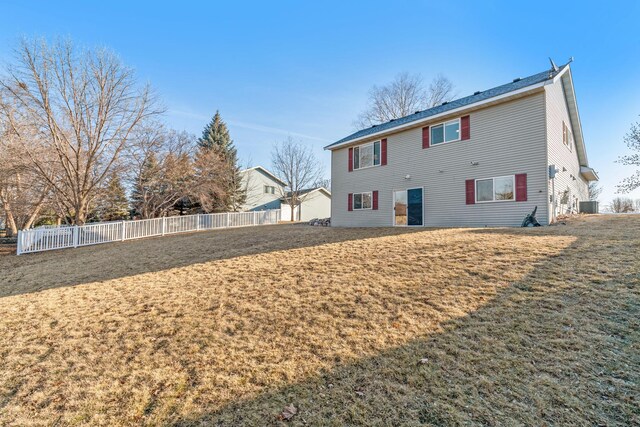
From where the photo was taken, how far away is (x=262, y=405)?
251 cm

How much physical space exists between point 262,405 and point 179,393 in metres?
0.84

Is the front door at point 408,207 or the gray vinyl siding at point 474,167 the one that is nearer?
the gray vinyl siding at point 474,167

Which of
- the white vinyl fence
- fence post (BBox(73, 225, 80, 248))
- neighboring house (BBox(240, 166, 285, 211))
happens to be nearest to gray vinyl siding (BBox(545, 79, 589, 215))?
the white vinyl fence

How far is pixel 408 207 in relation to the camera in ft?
42.7

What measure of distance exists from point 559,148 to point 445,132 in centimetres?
453

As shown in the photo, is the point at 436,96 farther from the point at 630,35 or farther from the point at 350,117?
the point at 630,35

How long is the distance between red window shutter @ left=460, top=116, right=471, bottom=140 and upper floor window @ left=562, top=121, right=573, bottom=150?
4898mm

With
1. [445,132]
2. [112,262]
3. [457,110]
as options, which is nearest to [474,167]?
[445,132]

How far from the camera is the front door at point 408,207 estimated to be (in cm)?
1266

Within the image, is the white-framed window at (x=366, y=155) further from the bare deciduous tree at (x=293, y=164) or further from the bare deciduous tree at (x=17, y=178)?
the bare deciduous tree at (x=17, y=178)

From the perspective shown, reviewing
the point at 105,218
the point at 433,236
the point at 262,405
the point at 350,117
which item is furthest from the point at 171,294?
the point at 350,117

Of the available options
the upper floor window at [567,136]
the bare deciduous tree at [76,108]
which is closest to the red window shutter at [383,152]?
the upper floor window at [567,136]

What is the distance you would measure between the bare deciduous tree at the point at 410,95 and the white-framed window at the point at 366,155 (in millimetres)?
13522

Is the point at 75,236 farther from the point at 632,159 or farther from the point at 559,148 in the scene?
the point at 632,159
